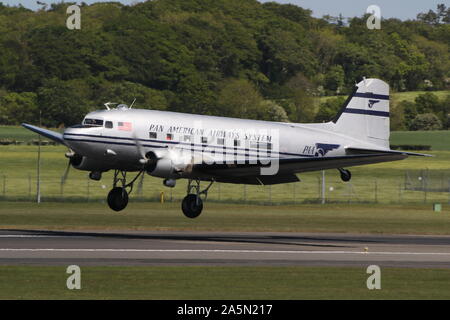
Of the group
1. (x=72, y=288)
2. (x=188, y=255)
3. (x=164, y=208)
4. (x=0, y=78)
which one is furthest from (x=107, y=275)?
(x=0, y=78)

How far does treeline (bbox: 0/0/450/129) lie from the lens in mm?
141375

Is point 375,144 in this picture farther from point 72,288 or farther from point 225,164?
point 72,288

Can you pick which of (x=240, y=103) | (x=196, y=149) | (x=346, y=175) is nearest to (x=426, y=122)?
(x=240, y=103)

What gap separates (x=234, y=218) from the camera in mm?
72312

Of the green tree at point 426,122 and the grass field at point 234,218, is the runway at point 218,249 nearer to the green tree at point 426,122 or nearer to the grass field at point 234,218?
the grass field at point 234,218

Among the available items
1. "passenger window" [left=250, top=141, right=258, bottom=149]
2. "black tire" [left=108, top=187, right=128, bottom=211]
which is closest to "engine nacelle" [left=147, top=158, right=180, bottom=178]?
"black tire" [left=108, top=187, right=128, bottom=211]

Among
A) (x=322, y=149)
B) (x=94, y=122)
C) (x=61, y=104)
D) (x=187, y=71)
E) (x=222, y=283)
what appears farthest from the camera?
(x=187, y=71)

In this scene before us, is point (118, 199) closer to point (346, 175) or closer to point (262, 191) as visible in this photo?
point (346, 175)

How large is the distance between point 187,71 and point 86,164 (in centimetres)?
11066

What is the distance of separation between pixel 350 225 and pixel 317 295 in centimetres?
3515

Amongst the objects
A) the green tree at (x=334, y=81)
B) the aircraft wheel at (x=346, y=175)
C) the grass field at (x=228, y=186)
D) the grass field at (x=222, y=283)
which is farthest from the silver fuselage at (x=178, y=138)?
the green tree at (x=334, y=81)

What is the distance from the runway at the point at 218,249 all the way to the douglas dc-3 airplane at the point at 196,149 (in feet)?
11.1

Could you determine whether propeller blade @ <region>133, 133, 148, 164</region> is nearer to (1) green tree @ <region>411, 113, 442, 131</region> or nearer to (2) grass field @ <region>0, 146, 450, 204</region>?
(2) grass field @ <region>0, 146, 450, 204</region>

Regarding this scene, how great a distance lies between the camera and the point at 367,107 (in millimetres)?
59156
